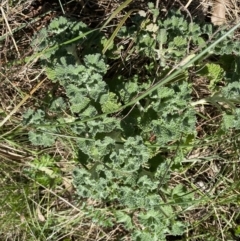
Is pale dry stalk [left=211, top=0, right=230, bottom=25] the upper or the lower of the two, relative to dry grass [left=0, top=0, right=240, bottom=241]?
upper

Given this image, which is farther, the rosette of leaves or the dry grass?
the dry grass

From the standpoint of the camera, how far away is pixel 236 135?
9.07 ft

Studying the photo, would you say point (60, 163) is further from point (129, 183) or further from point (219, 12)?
point (219, 12)

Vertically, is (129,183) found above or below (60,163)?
above

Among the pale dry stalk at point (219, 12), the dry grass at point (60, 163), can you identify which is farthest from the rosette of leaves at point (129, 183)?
the pale dry stalk at point (219, 12)

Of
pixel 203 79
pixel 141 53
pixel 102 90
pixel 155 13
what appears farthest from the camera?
pixel 203 79

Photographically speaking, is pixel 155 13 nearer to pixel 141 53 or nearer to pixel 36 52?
pixel 141 53

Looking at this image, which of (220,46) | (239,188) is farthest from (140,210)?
(220,46)

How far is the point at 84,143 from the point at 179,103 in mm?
525

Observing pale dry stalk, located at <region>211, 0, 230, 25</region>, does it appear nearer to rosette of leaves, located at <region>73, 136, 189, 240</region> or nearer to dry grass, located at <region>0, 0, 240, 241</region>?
dry grass, located at <region>0, 0, 240, 241</region>

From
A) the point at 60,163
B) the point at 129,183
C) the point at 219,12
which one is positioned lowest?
the point at 60,163

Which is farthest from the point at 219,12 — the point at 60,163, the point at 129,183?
the point at 60,163

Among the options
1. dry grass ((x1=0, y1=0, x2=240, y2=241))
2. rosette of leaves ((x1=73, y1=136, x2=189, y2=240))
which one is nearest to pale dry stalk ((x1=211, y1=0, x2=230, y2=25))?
dry grass ((x1=0, y1=0, x2=240, y2=241))

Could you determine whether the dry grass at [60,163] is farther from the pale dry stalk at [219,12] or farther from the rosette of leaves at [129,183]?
the rosette of leaves at [129,183]
